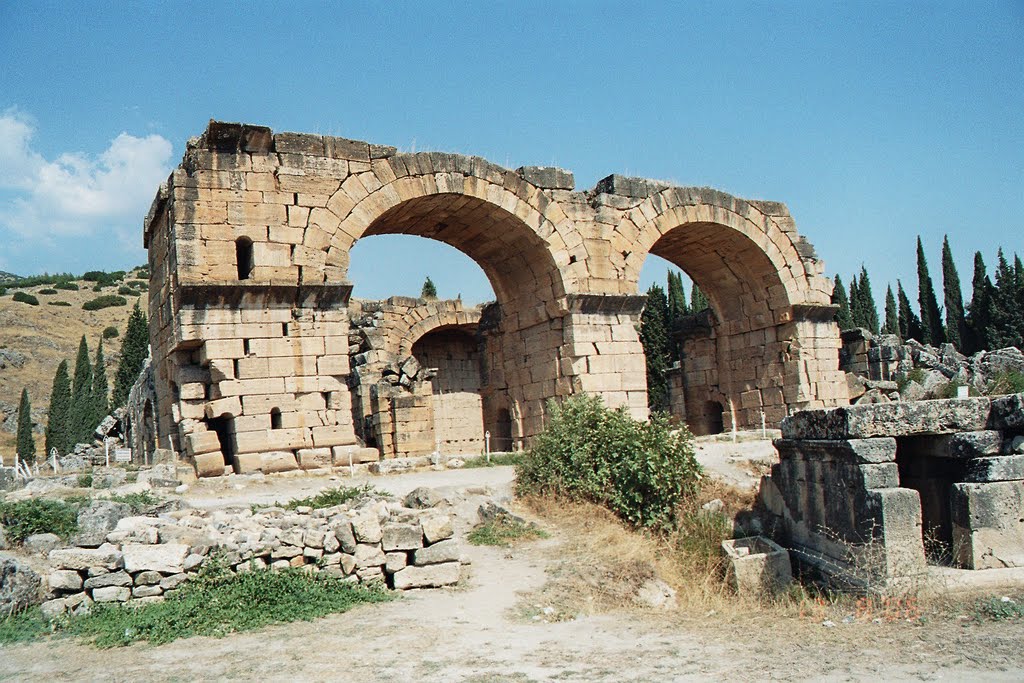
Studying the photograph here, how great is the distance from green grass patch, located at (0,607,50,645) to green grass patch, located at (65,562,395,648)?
206mm

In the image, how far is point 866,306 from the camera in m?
42.8

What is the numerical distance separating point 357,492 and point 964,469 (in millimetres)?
6155

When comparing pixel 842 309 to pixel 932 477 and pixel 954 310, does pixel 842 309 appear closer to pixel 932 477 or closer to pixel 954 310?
pixel 954 310

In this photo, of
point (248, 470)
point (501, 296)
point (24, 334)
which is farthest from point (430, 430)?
point (24, 334)

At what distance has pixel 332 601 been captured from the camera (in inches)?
267

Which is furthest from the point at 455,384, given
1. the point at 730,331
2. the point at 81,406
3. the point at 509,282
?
the point at 81,406

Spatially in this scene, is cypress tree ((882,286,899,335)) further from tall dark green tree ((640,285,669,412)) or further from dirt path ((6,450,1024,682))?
dirt path ((6,450,1024,682))

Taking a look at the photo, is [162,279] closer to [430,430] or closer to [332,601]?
[430,430]

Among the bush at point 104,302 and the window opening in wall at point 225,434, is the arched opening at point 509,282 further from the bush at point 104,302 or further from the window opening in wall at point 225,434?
the bush at point 104,302

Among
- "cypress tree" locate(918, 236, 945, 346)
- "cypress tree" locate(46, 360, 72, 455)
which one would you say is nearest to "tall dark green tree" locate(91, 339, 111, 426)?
"cypress tree" locate(46, 360, 72, 455)

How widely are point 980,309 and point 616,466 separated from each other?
33.5 meters

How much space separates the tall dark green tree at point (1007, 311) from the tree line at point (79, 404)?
36381 millimetres

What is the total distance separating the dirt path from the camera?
16.6ft

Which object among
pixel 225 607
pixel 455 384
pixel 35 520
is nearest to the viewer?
pixel 225 607
